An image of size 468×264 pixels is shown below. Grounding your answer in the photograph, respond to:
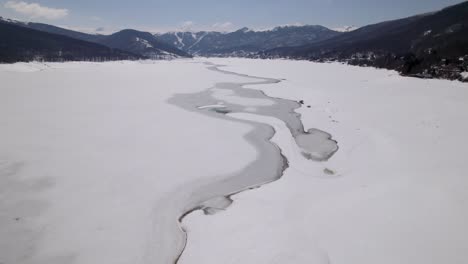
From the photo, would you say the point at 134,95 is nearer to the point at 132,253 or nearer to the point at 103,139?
the point at 103,139

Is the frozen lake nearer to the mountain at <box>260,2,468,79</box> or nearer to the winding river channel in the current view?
the winding river channel

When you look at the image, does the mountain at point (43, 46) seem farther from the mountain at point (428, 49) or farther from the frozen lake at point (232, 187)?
the frozen lake at point (232, 187)

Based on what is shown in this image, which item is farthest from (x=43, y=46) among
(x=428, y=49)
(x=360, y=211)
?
(x=360, y=211)

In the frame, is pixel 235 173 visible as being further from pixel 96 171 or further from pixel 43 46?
pixel 43 46

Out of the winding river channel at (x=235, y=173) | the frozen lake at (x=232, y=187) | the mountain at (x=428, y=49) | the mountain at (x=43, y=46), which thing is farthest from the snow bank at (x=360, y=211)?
the mountain at (x=43, y=46)

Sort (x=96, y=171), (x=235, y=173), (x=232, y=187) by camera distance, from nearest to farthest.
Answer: (x=232, y=187)
(x=96, y=171)
(x=235, y=173)

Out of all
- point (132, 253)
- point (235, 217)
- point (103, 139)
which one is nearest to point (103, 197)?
point (132, 253)

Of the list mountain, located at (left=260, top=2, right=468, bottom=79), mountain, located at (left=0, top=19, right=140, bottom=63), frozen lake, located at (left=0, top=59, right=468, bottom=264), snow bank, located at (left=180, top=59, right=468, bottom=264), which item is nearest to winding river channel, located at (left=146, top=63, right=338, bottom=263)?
frozen lake, located at (left=0, top=59, right=468, bottom=264)
